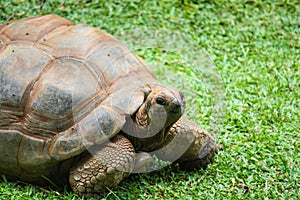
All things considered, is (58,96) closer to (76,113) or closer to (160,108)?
(76,113)

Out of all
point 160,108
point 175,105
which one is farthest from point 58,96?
point 175,105

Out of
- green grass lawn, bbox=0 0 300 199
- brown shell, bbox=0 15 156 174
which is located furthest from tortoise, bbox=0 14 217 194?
green grass lawn, bbox=0 0 300 199

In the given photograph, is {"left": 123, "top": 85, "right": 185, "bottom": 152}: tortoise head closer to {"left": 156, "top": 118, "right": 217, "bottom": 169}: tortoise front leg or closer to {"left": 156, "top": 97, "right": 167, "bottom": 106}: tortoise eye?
{"left": 156, "top": 97, "right": 167, "bottom": 106}: tortoise eye

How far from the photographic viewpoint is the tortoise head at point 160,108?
12.3 ft

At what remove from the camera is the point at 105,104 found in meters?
3.88

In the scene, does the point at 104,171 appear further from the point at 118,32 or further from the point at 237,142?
the point at 118,32

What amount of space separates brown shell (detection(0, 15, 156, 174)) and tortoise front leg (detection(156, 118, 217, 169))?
1.55ft

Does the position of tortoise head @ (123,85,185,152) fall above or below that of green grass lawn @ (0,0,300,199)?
above

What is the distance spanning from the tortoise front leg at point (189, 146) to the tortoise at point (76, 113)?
95mm

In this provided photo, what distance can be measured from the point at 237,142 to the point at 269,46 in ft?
6.91

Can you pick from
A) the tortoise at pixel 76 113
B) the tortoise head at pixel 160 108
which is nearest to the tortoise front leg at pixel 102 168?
the tortoise at pixel 76 113

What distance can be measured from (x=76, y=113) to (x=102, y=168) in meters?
0.42

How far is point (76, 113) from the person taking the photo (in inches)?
151

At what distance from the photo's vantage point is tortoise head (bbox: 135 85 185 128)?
376 centimetres
